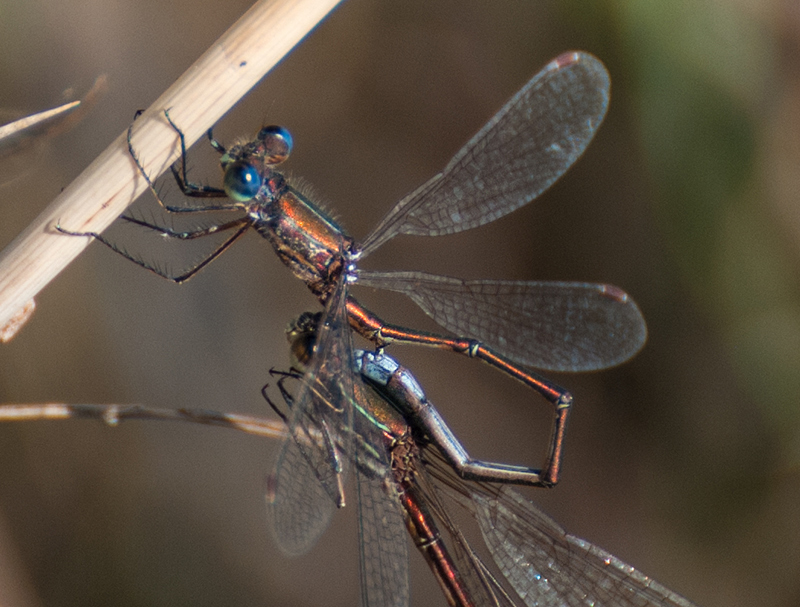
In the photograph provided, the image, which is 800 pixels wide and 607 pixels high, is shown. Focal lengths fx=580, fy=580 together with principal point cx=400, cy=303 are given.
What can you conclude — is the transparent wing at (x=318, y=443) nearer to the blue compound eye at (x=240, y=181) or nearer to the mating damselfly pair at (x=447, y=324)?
the mating damselfly pair at (x=447, y=324)

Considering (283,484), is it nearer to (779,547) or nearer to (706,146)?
(706,146)

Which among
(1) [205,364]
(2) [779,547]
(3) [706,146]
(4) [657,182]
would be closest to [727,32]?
(3) [706,146]

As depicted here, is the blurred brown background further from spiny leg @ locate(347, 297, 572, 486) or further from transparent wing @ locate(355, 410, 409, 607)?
transparent wing @ locate(355, 410, 409, 607)

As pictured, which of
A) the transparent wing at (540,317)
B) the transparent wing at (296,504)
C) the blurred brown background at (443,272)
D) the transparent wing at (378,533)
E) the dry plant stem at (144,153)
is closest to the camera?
the dry plant stem at (144,153)

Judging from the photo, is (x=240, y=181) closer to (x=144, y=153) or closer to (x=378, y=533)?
(x=144, y=153)

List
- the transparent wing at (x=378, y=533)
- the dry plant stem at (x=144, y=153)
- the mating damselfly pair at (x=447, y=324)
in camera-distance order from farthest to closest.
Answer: the transparent wing at (x=378, y=533) < the mating damselfly pair at (x=447, y=324) < the dry plant stem at (x=144, y=153)

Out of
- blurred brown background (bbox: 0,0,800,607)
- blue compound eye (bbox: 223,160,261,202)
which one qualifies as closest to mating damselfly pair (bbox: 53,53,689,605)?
blue compound eye (bbox: 223,160,261,202)

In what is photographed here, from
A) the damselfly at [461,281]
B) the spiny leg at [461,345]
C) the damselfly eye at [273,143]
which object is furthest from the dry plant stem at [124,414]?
the damselfly eye at [273,143]
